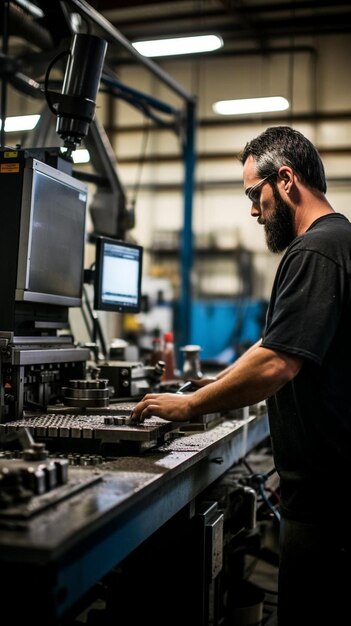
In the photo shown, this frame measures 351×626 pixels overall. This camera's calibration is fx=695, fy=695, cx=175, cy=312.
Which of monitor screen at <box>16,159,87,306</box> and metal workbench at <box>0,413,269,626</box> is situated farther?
monitor screen at <box>16,159,87,306</box>

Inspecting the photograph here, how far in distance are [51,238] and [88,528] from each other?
3.63ft

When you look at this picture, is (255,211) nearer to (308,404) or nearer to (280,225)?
(280,225)

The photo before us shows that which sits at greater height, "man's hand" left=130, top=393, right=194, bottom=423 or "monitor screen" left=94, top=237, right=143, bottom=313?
"monitor screen" left=94, top=237, right=143, bottom=313

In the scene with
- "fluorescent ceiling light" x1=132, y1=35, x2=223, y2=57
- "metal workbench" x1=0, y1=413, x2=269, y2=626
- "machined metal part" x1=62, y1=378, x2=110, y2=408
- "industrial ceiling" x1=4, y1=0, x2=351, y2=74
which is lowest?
"metal workbench" x1=0, y1=413, x2=269, y2=626

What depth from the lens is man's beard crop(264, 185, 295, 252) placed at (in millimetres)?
1555

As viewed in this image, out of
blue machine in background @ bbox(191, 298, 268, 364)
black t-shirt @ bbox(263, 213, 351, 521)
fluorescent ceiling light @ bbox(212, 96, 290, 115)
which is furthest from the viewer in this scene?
blue machine in background @ bbox(191, 298, 268, 364)

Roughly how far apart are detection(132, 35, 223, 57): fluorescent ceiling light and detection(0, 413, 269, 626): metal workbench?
3.36 metres

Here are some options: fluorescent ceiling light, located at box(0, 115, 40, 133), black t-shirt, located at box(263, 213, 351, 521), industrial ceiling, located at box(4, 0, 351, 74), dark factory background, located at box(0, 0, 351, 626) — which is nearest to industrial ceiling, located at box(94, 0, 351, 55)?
industrial ceiling, located at box(4, 0, 351, 74)

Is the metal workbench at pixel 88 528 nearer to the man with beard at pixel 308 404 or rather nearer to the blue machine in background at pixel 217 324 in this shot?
the man with beard at pixel 308 404

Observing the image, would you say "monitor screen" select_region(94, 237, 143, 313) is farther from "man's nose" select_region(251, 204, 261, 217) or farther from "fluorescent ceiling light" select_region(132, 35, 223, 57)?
"fluorescent ceiling light" select_region(132, 35, 223, 57)

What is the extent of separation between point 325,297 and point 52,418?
72 centimetres

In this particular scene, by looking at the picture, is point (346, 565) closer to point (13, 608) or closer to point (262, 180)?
point (13, 608)

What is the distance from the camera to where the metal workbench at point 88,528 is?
91 cm

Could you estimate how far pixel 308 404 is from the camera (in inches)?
54.4
